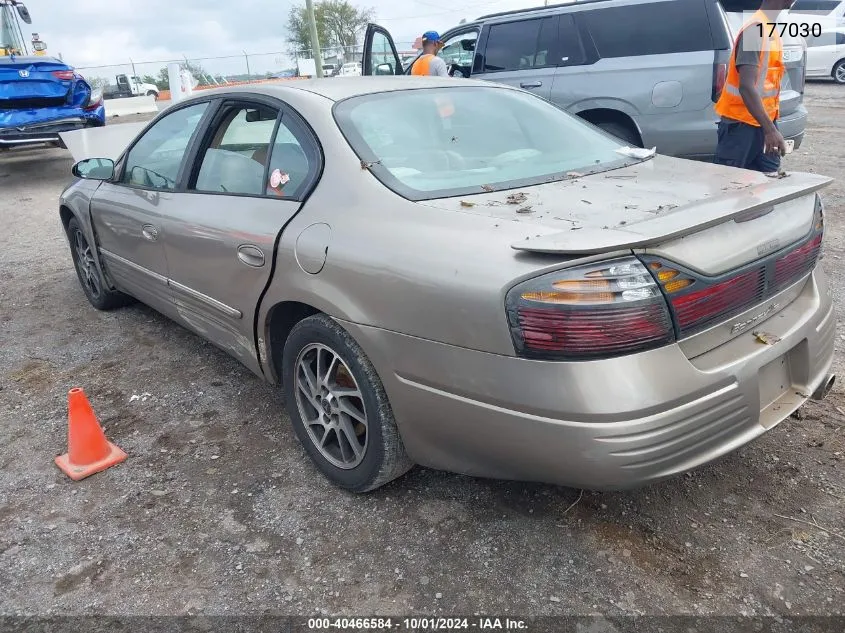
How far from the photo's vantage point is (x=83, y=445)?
292 centimetres

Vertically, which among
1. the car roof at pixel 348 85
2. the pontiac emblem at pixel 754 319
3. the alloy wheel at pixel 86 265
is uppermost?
the car roof at pixel 348 85

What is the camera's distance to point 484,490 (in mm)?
2621

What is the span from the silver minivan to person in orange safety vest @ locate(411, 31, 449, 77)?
28cm

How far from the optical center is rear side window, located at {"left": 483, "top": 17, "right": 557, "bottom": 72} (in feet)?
23.7

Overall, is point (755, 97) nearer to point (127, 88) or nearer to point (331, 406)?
point (331, 406)

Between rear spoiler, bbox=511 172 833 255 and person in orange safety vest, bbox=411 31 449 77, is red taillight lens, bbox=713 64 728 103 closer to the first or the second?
person in orange safety vest, bbox=411 31 449 77

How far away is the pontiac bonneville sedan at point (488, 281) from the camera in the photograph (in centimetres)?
185

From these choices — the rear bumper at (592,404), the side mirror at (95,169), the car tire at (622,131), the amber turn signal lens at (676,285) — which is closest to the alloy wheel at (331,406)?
the rear bumper at (592,404)

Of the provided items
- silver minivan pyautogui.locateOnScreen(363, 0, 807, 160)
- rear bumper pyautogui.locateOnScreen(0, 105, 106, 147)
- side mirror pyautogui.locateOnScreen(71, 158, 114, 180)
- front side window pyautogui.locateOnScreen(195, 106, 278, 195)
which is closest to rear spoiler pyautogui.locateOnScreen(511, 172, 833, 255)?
front side window pyautogui.locateOnScreen(195, 106, 278, 195)

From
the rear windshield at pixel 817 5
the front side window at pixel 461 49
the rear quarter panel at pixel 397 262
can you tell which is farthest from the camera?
the rear windshield at pixel 817 5

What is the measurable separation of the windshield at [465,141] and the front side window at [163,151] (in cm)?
119

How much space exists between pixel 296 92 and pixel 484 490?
1883 millimetres

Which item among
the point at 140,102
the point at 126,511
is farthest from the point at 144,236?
the point at 140,102

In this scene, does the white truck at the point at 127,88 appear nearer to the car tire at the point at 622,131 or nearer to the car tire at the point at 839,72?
the car tire at the point at 839,72
